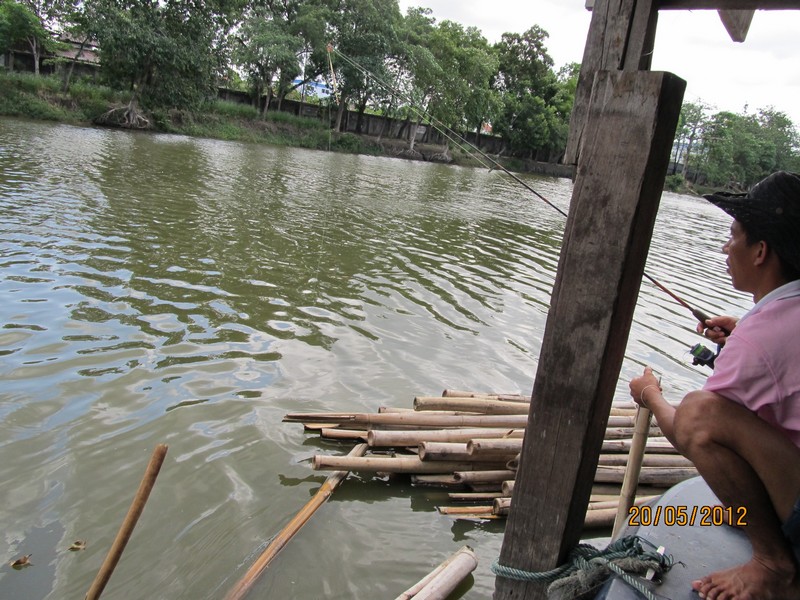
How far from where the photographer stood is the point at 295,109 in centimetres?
4738

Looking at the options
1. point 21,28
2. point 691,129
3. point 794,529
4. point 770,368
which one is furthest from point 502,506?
point 691,129

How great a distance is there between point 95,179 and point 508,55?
172 ft

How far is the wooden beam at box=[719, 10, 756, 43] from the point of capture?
3.22m

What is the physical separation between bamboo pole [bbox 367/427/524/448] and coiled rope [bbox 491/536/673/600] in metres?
1.64

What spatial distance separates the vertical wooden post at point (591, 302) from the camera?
80.9 inches

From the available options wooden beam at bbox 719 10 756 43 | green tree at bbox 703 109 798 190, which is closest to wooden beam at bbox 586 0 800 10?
wooden beam at bbox 719 10 756 43

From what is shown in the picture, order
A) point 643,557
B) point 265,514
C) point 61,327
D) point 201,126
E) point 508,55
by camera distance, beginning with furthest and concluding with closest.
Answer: point 508,55, point 201,126, point 61,327, point 265,514, point 643,557

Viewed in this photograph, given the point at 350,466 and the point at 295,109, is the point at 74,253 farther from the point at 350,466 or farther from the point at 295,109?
the point at 295,109

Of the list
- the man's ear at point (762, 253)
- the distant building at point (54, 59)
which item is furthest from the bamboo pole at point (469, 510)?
the distant building at point (54, 59)

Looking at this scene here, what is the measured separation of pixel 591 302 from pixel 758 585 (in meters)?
1.14

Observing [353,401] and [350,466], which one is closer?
[350,466]

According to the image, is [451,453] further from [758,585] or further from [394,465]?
[758,585]

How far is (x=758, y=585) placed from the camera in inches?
80.8

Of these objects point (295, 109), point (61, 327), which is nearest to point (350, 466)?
point (61, 327)
